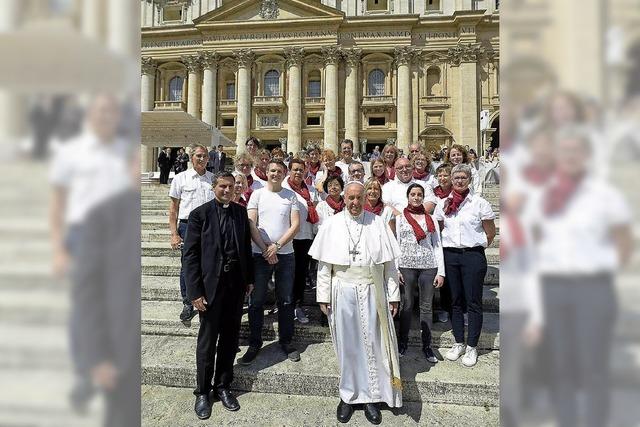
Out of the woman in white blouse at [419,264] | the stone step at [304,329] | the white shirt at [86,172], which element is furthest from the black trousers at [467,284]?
the white shirt at [86,172]

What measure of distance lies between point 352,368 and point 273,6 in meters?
37.1

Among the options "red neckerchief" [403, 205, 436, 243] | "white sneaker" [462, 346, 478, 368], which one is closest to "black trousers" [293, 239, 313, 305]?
"red neckerchief" [403, 205, 436, 243]

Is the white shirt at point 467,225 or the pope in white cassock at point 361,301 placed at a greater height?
the white shirt at point 467,225

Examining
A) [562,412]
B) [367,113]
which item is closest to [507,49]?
[562,412]

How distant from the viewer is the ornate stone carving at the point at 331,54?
33531mm

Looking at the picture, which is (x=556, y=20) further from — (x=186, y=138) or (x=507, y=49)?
(x=186, y=138)

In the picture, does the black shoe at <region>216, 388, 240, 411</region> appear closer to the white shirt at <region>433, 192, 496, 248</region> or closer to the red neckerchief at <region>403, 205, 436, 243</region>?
the red neckerchief at <region>403, 205, 436, 243</region>

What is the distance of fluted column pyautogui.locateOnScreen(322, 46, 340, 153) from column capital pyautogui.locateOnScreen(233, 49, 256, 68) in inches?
262

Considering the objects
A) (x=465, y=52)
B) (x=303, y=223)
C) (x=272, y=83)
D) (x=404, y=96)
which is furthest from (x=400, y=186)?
(x=272, y=83)

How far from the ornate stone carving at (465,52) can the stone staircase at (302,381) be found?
32.6m

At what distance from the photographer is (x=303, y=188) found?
5.25 meters

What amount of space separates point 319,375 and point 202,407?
45.7 inches

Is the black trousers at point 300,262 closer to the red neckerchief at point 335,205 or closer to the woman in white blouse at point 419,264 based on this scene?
the red neckerchief at point 335,205

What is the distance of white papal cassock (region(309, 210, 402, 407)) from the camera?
3541 millimetres
